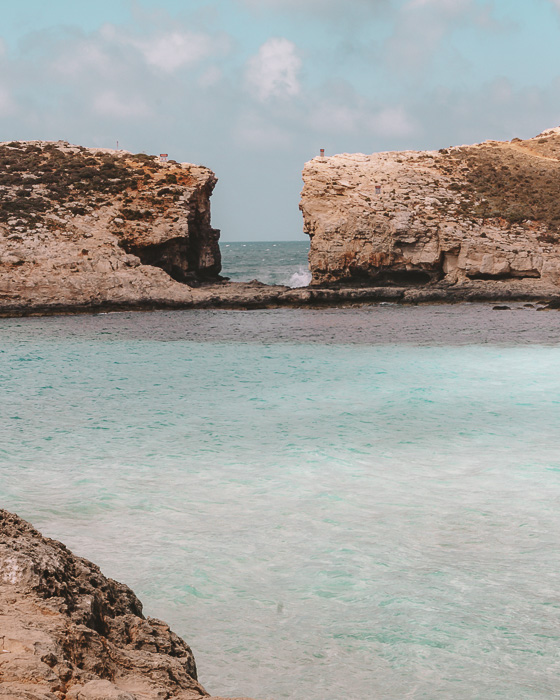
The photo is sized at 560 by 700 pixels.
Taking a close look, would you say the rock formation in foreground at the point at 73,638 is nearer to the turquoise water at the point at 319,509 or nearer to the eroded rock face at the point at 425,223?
the turquoise water at the point at 319,509

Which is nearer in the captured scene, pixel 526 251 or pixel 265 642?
pixel 265 642

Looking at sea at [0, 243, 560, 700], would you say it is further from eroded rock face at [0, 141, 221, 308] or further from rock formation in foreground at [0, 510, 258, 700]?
eroded rock face at [0, 141, 221, 308]

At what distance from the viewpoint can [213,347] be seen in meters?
24.2

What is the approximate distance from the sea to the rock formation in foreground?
1.28 meters

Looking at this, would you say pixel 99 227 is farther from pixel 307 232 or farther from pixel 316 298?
pixel 307 232

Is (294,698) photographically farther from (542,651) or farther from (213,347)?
(213,347)

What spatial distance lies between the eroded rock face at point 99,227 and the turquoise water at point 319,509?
16.4 meters

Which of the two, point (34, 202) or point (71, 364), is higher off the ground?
point (34, 202)

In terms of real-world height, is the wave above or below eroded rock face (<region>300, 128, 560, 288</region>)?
below

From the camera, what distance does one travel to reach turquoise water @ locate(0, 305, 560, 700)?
5.12m

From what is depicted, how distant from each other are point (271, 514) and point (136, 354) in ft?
49.6

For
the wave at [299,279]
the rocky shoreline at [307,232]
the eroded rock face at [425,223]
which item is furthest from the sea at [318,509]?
the wave at [299,279]

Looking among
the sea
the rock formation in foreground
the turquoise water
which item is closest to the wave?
the sea

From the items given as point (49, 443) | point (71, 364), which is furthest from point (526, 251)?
point (49, 443)
